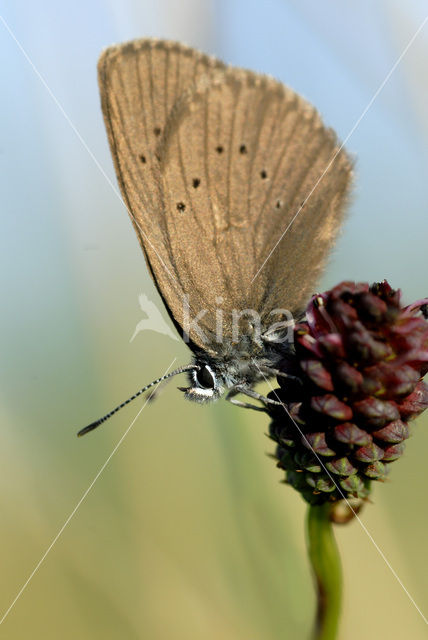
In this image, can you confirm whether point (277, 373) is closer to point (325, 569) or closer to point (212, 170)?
point (325, 569)

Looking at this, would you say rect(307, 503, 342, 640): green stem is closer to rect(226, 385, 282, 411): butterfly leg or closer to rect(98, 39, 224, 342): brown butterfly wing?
rect(226, 385, 282, 411): butterfly leg

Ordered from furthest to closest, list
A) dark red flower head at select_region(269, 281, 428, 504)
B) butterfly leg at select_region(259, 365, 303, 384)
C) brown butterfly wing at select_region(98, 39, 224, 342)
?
1. brown butterfly wing at select_region(98, 39, 224, 342)
2. butterfly leg at select_region(259, 365, 303, 384)
3. dark red flower head at select_region(269, 281, 428, 504)

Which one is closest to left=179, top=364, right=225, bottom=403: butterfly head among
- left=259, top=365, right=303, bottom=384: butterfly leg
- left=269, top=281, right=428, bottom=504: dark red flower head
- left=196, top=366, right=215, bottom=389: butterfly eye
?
left=196, top=366, right=215, bottom=389: butterfly eye

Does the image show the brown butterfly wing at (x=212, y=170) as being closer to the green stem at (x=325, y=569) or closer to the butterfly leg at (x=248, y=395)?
the butterfly leg at (x=248, y=395)

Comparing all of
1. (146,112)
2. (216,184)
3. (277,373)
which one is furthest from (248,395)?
(146,112)

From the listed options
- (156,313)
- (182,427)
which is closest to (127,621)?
(182,427)

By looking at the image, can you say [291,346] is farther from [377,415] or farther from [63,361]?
[63,361]
